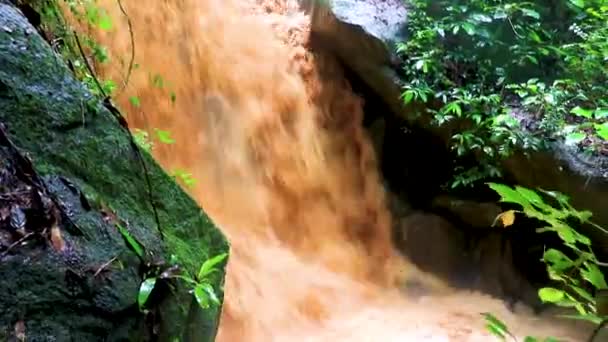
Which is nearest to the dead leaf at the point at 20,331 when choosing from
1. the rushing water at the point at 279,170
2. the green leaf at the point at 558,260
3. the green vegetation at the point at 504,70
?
the green leaf at the point at 558,260

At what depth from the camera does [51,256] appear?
1383mm

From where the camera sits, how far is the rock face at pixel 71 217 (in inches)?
53.1

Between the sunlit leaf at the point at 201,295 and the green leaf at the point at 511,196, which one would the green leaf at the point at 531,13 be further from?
the sunlit leaf at the point at 201,295

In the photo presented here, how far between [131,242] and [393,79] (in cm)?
370

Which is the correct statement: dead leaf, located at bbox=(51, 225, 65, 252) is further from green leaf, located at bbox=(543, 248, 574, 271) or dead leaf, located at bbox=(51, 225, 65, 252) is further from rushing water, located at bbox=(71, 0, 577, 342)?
rushing water, located at bbox=(71, 0, 577, 342)

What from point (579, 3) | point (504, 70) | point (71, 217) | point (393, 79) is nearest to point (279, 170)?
point (393, 79)

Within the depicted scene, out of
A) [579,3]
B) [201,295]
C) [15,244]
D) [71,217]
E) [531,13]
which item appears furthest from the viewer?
[531,13]

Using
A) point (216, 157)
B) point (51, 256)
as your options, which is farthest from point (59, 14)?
point (216, 157)

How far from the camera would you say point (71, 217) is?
150cm

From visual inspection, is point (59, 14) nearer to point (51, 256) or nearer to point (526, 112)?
point (51, 256)

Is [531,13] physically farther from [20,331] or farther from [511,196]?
[20,331]

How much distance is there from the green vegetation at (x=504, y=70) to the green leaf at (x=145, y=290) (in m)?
3.21

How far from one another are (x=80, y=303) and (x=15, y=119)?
50 centimetres

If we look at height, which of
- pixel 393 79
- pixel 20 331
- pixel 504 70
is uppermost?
pixel 393 79
